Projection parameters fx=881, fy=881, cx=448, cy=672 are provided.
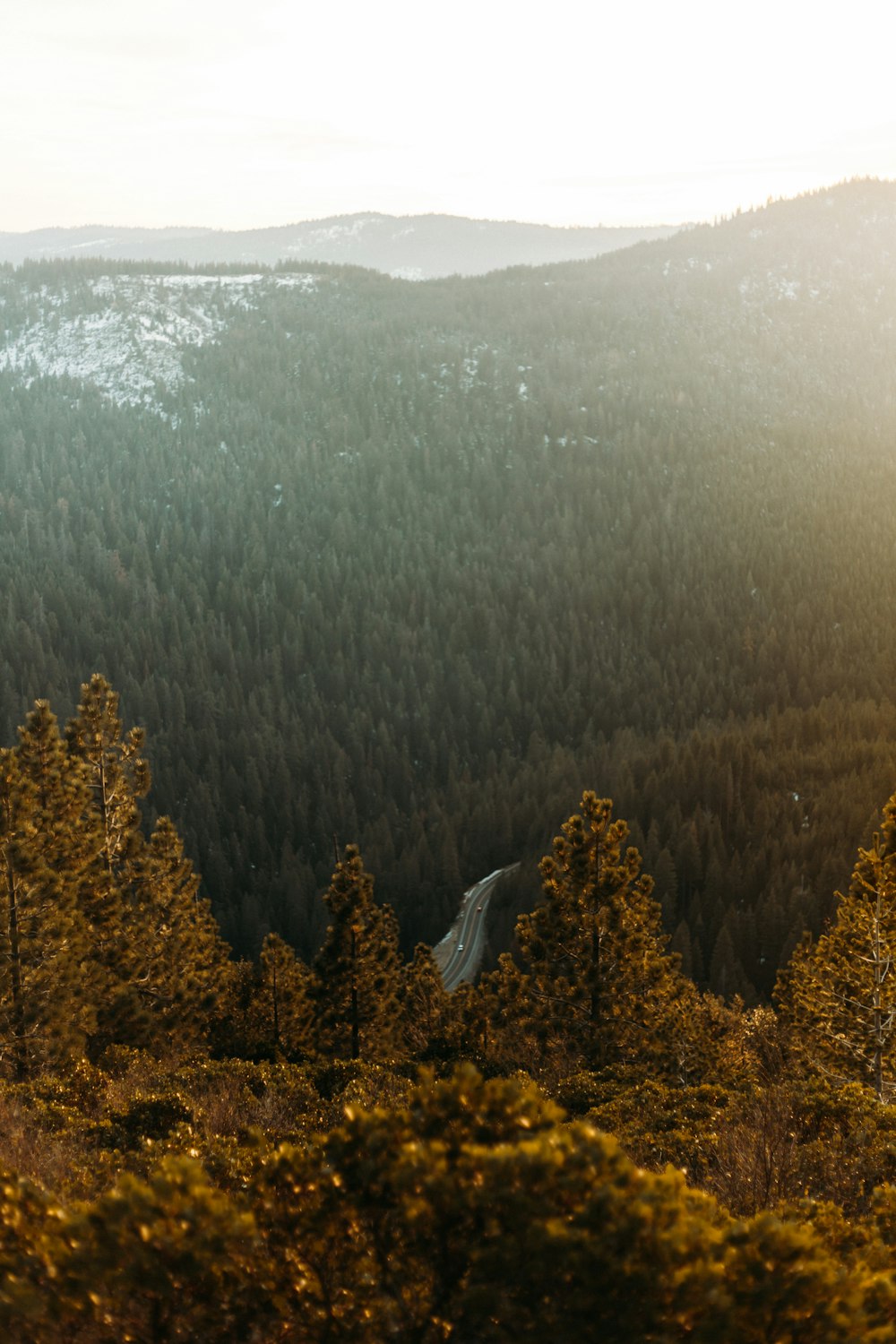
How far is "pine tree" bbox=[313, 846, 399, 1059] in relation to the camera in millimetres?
35156

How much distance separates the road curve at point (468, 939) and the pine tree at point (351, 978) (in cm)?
5053

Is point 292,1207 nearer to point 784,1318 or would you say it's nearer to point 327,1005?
point 784,1318

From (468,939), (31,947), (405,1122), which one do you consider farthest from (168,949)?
(468,939)

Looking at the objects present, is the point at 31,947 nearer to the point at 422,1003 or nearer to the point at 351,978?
the point at 351,978

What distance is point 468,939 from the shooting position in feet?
322

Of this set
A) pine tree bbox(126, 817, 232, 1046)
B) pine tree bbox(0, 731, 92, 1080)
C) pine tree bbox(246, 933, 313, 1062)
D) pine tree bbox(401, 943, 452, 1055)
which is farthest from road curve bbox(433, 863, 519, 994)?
pine tree bbox(0, 731, 92, 1080)

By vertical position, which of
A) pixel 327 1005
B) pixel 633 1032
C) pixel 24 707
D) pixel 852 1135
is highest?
pixel 852 1135

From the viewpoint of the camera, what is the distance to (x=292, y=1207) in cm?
720

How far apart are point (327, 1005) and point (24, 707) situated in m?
128

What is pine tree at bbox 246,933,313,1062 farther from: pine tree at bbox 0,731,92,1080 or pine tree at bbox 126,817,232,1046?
pine tree at bbox 0,731,92,1080

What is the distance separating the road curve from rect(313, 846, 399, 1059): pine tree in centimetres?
5053

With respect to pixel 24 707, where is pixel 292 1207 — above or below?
above

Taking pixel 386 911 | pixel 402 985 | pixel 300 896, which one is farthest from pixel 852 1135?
pixel 300 896

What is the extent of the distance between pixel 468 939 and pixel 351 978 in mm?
65453
